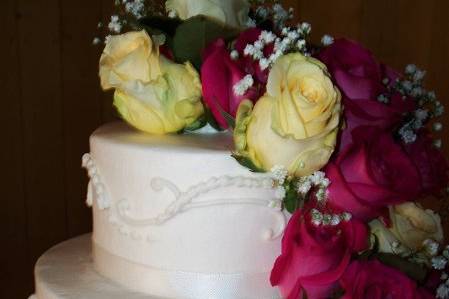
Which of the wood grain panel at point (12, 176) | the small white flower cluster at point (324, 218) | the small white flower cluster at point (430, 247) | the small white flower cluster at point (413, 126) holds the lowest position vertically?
the wood grain panel at point (12, 176)

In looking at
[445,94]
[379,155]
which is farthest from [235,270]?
[445,94]

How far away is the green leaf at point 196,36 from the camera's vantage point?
0.92 metres

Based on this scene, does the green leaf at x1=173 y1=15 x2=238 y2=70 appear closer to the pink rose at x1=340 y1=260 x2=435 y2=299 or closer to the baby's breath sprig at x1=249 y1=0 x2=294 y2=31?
the baby's breath sprig at x1=249 y1=0 x2=294 y2=31

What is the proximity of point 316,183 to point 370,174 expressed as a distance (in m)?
0.06

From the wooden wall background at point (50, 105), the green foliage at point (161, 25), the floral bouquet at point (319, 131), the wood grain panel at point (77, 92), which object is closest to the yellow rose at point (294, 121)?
the floral bouquet at point (319, 131)

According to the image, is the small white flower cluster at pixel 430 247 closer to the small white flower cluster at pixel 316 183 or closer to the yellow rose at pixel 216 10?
the small white flower cluster at pixel 316 183

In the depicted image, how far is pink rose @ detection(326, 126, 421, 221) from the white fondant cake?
8 cm

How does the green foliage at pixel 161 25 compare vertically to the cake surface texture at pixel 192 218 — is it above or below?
above

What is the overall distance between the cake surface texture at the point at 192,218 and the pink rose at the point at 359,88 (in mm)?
131

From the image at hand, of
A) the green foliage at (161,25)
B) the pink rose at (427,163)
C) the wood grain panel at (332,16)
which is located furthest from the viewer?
the wood grain panel at (332,16)

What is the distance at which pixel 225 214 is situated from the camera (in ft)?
2.83

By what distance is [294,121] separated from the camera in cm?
75

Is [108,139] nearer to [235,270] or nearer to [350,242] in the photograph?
[235,270]

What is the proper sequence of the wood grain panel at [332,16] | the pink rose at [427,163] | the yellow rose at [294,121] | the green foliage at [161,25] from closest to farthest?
the yellow rose at [294,121] → the pink rose at [427,163] → the green foliage at [161,25] → the wood grain panel at [332,16]
